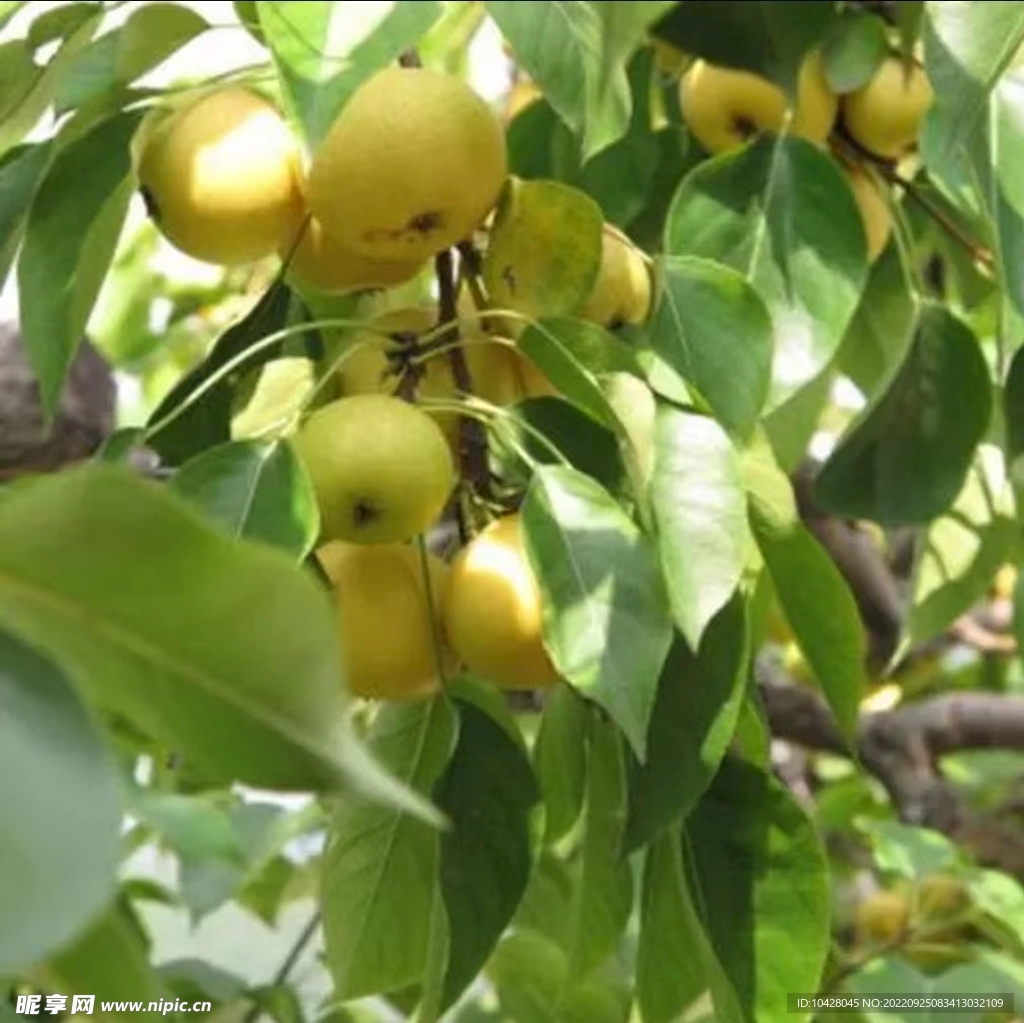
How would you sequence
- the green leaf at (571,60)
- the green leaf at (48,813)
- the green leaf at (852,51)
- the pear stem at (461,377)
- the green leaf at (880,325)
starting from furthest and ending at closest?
the green leaf at (880,325) → the green leaf at (852,51) → the pear stem at (461,377) → the green leaf at (571,60) → the green leaf at (48,813)

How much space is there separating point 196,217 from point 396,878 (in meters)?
0.28

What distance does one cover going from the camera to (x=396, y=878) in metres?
0.98

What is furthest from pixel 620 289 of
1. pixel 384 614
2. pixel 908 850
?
pixel 908 850

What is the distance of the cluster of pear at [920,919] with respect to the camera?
146 cm

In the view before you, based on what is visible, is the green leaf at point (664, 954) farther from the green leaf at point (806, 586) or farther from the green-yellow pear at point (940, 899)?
the green-yellow pear at point (940, 899)

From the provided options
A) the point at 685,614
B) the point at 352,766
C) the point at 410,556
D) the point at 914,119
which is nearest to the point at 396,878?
the point at 410,556

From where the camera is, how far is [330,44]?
67cm

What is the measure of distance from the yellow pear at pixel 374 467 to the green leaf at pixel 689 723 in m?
0.10

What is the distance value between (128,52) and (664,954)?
38cm

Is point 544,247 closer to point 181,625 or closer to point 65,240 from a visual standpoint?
point 65,240

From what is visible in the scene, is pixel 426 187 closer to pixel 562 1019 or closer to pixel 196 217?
pixel 196 217

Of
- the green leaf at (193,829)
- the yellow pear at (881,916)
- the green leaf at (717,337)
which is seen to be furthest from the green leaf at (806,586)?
the yellow pear at (881,916)

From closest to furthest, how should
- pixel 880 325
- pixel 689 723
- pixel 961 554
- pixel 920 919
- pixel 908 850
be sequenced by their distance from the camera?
1. pixel 689 723
2. pixel 880 325
3. pixel 961 554
4. pixel 908 850
5. pixel 920 919

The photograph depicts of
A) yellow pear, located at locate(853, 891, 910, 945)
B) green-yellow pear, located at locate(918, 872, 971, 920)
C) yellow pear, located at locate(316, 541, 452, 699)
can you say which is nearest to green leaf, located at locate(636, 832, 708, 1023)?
yellow pear, located at locate(316, 541, 452, 699)
